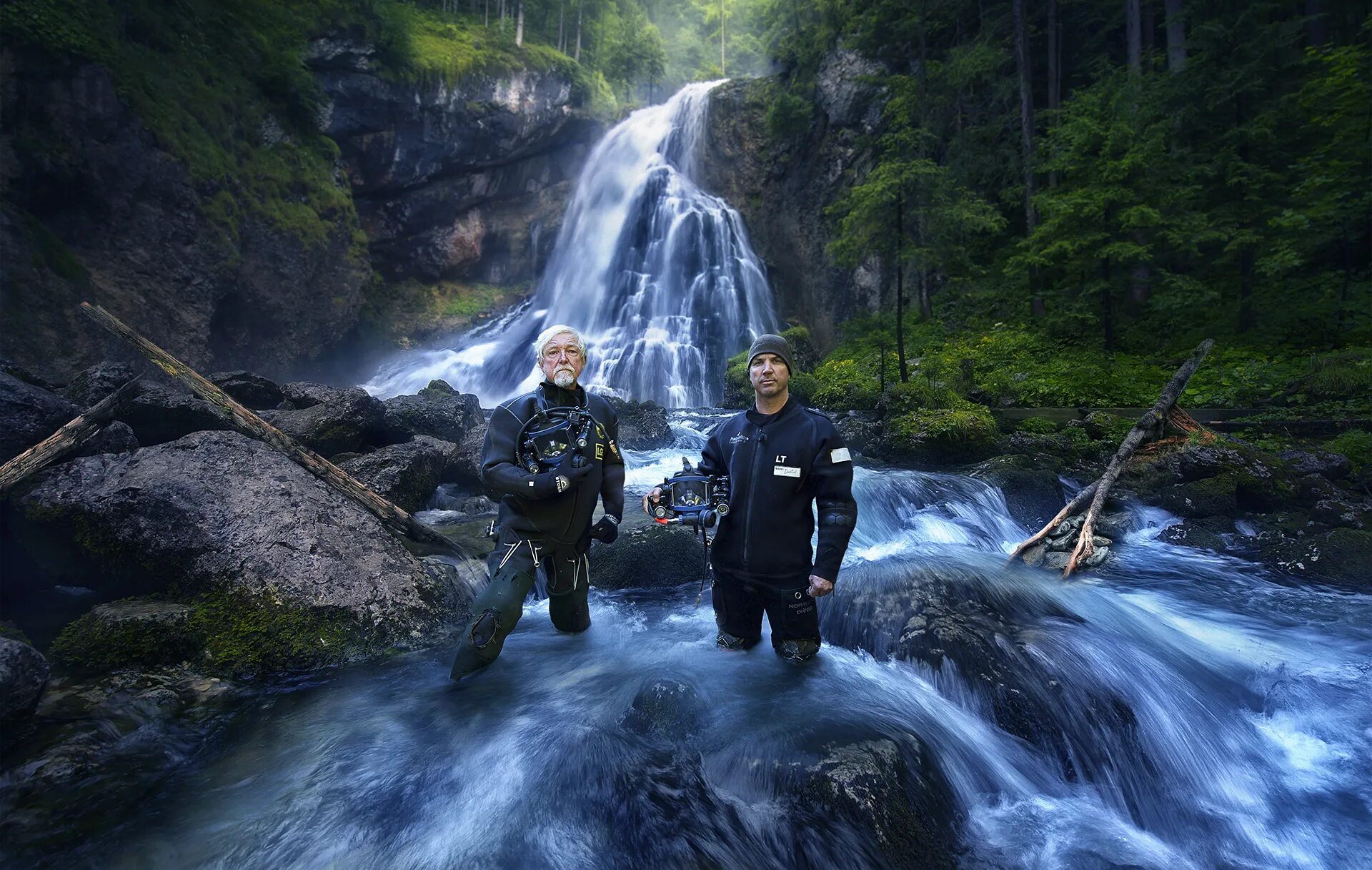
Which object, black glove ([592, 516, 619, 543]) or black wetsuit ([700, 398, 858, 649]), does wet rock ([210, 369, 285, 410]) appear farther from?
black wetsuit ([700, 398, 858, 649])

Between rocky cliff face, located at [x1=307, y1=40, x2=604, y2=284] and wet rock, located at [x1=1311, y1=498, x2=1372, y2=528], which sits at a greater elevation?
rocky cliff face, located at [x1=307, y1=40, x2=604, y2=284]

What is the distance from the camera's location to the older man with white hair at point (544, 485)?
13.5ft

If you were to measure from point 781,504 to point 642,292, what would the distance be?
2532 centimetres

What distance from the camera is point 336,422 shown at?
32.5 feet

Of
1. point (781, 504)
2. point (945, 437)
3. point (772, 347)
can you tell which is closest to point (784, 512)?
point (781, 504)

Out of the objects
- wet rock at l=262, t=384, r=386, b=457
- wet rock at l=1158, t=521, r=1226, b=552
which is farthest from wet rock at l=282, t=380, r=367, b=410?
wet rock at l=1158, t=521, r=1226, b=552

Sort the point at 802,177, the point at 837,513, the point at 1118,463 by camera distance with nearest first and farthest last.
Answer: the point at 837,513 → the point at 1118,463 → the point at 802,177


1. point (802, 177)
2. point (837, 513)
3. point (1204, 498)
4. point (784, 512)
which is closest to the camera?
point (837, 513)

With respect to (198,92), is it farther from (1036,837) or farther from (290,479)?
(1036,837)

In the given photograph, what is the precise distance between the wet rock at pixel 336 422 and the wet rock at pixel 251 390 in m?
1.25

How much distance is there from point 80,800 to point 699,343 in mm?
23317

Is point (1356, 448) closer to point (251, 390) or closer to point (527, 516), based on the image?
point (527, 516)

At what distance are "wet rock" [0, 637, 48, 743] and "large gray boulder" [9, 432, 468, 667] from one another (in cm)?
109

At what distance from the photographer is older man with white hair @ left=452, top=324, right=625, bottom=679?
13.5 feet
